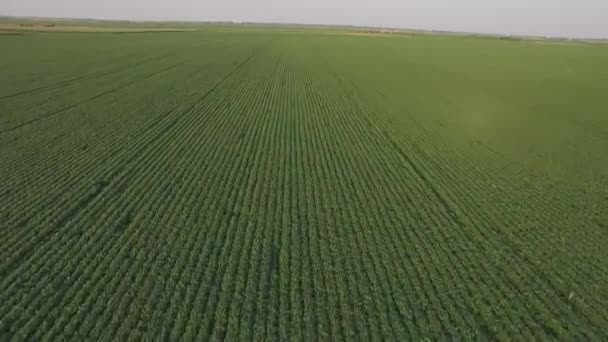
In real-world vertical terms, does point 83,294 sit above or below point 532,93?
above

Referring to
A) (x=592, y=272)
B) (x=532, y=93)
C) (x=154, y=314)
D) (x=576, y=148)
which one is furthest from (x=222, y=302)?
(x=532, y=93)

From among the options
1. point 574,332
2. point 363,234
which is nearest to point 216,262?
point 363,234

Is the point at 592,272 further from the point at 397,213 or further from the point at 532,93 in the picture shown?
the point at 532,93

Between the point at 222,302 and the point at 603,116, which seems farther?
the point at 603,116

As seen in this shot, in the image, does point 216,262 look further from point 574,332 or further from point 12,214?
point 574,332

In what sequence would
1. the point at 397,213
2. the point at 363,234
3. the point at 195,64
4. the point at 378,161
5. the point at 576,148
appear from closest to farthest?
the point at 363,234, the point at 397,213, the point at 378,161, the point at 576,148, the point at 195,64

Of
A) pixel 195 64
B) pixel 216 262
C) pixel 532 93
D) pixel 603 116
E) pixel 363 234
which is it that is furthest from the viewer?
pixel 195 64
